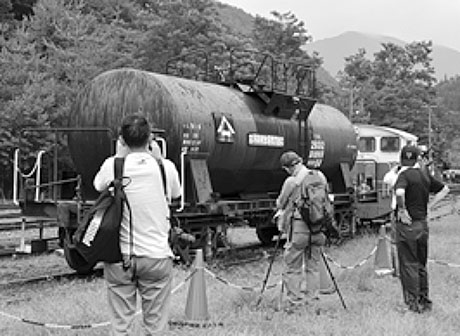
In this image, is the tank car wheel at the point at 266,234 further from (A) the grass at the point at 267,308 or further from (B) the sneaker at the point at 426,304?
(B) the sneaker at the point at 426,304

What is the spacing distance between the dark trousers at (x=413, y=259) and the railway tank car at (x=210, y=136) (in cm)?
375

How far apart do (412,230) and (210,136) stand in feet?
15.4

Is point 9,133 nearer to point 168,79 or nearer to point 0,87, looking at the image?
point 0,87

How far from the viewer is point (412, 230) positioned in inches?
298

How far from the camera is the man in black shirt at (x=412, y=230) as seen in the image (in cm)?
754

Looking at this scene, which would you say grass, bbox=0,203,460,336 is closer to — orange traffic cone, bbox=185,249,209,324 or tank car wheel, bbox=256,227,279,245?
orange traffic cone, bbox=185,249,209,324

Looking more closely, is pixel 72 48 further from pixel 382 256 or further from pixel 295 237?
pixel 295 237

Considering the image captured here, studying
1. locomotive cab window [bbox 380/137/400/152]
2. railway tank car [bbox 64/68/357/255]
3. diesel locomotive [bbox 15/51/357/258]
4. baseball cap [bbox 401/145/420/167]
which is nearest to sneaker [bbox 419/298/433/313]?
baseball cap [bbox 401/145/420/167]

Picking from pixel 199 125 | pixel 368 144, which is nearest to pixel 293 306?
pixel 199 125

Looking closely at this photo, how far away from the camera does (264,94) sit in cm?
1335

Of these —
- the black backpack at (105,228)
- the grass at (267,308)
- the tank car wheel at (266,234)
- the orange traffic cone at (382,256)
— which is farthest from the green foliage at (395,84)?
the black backpack at (105,228)

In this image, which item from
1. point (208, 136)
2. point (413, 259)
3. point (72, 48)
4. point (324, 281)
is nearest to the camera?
point (413, 259)

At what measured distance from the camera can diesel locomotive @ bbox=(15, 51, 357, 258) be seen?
35.0 feet

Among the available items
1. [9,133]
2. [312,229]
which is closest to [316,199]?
[312,229]
